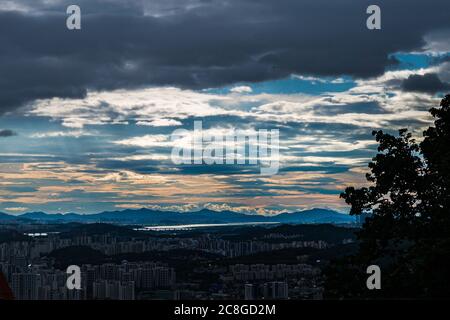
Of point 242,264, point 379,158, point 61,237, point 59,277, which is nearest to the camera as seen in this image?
point 379,158

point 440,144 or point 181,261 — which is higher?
point 440,144

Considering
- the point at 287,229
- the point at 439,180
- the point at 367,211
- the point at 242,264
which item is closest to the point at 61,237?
the point at 242,264

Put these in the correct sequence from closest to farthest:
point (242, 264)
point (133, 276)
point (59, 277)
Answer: point (59, 277) < point (133, 276) < point (242, 264)
